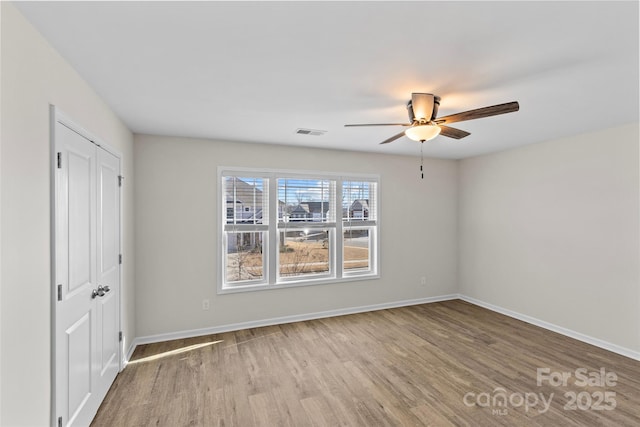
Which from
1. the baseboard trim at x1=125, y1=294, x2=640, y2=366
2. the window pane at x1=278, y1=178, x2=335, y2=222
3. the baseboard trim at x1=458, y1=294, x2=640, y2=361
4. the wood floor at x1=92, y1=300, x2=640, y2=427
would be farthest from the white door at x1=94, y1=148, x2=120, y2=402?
the baseboard trim at x1=458, y1=294, x2=640, y2=361

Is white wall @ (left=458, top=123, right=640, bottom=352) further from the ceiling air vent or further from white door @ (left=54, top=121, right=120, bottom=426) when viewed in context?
white door @ (left=54, top=121, right=120, bottom=426)

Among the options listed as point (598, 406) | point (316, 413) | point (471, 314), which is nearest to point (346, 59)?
point (316, 413)

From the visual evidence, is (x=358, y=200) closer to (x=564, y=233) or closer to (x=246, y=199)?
(x=246, y=199)

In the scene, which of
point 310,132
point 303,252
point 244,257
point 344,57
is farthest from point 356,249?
point 344,57

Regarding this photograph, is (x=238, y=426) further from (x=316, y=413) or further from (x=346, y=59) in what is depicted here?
(x=346, y=59)

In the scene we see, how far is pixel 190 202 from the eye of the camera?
3.87 metres

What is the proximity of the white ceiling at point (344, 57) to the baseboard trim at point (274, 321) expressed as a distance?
101 inches

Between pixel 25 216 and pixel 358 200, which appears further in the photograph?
pixel 358 200

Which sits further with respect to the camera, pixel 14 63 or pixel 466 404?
pixel 466 404

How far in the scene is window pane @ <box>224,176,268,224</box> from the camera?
Answer: 13.5 ft

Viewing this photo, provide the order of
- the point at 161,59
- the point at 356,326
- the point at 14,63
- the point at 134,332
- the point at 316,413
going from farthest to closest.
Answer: the point at 356,326
the point at 134,332
the point at 316,413
the point at 161,59
the point at 14,63

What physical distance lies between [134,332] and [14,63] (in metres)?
3.15

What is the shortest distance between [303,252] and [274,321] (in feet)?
3.47

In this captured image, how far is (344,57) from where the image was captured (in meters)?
1.88
